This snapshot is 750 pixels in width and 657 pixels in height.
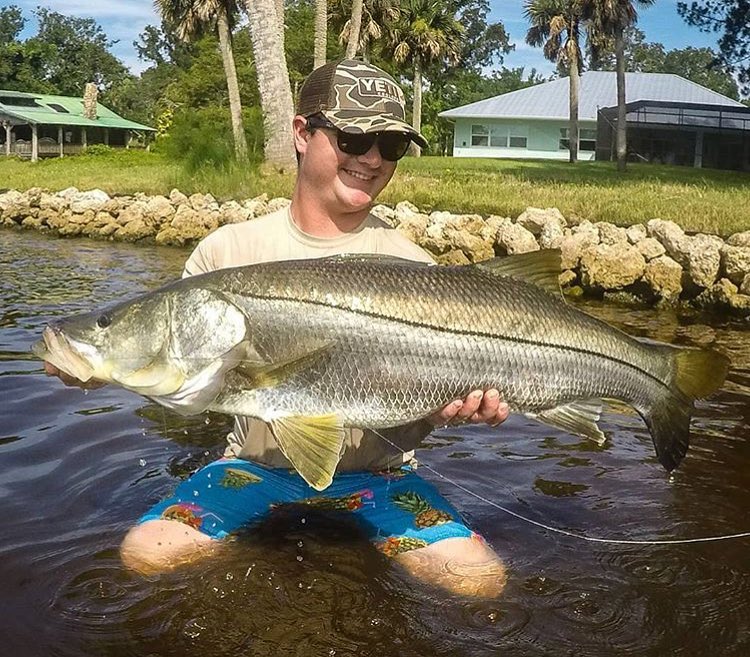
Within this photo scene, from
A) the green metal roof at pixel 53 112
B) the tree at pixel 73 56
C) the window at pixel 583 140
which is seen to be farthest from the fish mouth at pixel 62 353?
the tree at pixel 73 56

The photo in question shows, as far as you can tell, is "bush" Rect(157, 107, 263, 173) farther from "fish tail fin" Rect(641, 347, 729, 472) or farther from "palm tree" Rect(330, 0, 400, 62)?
"palm tree" Rect(330, 0, 400, 62)

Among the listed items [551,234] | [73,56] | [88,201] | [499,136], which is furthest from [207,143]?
[73,56]

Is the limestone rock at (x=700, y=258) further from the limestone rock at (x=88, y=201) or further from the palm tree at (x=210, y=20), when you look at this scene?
the palm tree at (x=210, y=20)

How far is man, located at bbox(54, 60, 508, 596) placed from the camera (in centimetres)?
395

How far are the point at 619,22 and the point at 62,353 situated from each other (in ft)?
130

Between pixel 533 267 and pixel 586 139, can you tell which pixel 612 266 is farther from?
pixel 586 139

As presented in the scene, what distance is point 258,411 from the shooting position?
3412 millimetres

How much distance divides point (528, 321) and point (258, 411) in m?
1.14

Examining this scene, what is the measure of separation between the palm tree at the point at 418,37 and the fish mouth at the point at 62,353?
43517 millimetres

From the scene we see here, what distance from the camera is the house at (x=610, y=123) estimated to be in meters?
47.0

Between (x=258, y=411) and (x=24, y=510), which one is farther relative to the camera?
(x=24, y=510)

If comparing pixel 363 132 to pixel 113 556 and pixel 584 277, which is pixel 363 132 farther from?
pixel 584 277

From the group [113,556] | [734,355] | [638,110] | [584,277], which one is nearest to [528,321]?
[113,556]

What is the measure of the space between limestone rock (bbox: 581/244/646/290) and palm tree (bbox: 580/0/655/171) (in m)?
25.0
